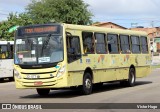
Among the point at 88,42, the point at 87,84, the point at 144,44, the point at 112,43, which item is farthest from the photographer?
the point at 144,44

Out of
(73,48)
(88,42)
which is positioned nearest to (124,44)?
(88,42)

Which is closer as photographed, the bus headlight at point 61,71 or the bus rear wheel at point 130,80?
the bus headlight at point 61,71

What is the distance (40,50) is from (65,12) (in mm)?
47442

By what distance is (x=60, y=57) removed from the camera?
1673cm

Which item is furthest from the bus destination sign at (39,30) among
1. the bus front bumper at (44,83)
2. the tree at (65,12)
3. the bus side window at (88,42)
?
the tree at (65,12)

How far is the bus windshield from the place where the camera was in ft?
55.2

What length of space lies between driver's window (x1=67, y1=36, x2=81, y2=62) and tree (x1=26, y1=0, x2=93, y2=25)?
44.4m

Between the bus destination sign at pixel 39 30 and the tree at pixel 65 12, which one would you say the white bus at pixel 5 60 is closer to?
the bus destination sign at pixel 39 30

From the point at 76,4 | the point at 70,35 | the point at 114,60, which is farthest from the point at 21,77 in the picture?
the point at 76,4

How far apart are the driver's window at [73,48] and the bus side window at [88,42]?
549mm

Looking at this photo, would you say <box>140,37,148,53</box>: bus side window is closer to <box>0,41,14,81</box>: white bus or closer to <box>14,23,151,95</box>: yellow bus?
<box>14,23,151,95</box>: yellow bus

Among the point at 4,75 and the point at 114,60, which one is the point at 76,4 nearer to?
the point at 4,75

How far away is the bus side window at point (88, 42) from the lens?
60.2 ft

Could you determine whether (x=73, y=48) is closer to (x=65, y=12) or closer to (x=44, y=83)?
(x=44, y=83)
